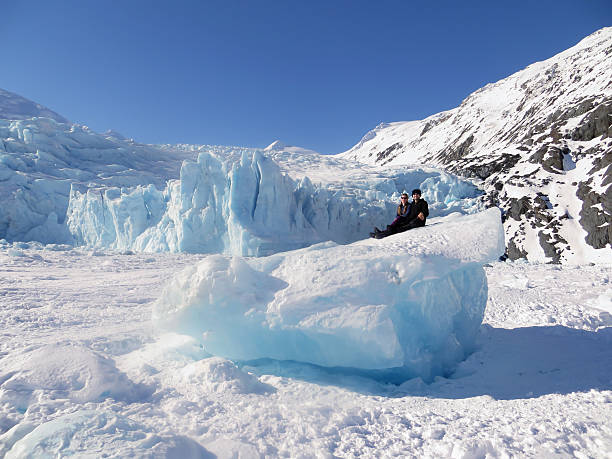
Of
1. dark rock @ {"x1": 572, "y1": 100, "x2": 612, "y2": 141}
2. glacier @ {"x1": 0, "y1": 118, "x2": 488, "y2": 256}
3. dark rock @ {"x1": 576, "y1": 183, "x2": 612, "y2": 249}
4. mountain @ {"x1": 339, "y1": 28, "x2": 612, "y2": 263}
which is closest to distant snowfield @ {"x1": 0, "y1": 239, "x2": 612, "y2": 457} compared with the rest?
glacier @ {"x1": 0, "y1": 118, "x2": 488, "y2": 256}

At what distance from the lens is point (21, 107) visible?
47562 mm

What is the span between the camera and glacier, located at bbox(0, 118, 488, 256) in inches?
632

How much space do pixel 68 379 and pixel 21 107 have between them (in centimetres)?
6104

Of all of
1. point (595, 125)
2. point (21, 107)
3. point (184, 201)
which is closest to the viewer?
point (184, 201)

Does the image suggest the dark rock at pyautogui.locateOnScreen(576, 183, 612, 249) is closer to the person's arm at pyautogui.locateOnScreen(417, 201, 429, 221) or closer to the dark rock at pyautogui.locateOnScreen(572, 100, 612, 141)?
the dark rock at pyautogui.locateOnScreen(572, 100, 612, 141)

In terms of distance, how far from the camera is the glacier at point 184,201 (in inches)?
632

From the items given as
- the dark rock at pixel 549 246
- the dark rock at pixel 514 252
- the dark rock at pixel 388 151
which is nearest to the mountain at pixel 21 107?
the dark rock at pixel 514 252

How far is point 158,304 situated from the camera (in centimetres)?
353

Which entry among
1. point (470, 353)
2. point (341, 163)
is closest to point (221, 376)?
point (470, 353)

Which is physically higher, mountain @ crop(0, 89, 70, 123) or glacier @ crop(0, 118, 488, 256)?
mountain @ crop(0, 89, 70, 123)

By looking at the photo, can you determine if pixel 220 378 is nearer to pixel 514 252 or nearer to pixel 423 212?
pixel 423 212

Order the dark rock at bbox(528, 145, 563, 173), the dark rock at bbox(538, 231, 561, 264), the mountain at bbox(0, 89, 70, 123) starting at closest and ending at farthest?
the dark rock at bbox(538, 231, 561, 264) → the dark rock at bbox(528, 145, 563, 173) → the mountain at bbox(0, 89, 70, 123)

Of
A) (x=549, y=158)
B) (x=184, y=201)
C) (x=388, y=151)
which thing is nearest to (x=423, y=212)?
(x=184, y=201)

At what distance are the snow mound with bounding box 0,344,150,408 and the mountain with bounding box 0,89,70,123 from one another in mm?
53578
